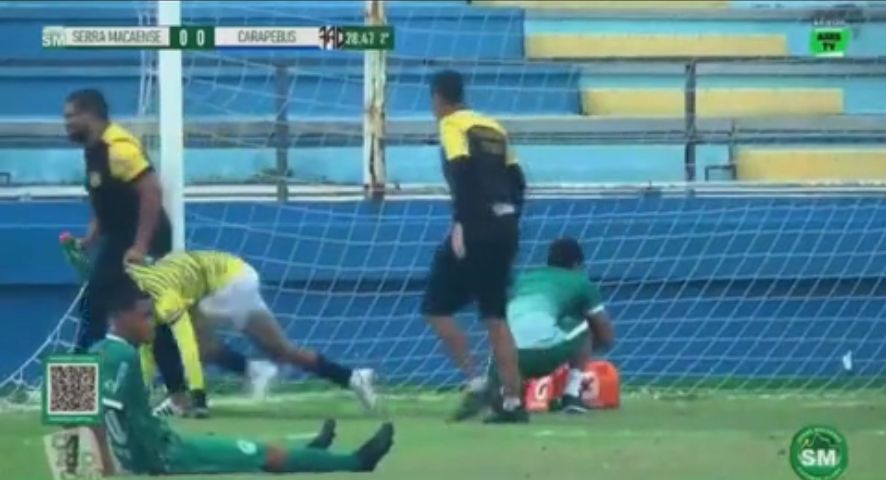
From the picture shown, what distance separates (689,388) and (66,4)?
7331 millimetres

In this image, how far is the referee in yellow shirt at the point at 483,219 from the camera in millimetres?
12562

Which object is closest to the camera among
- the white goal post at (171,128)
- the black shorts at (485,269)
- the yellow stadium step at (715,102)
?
the black shorts at (485,269)

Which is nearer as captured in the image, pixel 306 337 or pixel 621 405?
pixel 621 405

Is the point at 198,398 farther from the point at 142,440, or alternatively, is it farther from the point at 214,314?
the point at 142,440

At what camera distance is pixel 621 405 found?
1367 centimetres

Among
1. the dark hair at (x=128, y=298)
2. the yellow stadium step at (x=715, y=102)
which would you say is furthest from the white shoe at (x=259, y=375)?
the yellow stadium step at (x=715, y=102)

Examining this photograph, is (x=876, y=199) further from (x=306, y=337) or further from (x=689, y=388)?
(x=306, y=337)

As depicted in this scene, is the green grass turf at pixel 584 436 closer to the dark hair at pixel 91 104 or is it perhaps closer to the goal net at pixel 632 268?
the goal net at pixel 632 268

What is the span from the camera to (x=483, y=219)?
1261cm

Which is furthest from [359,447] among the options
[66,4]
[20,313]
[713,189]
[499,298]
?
[66,4]

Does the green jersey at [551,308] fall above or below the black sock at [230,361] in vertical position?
above

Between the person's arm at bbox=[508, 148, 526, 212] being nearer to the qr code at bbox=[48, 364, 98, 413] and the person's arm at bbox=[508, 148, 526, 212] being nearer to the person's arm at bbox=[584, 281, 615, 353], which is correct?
the person's arm at bbox=[584, 281, 615, 353]

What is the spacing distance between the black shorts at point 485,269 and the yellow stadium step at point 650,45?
6.81 m

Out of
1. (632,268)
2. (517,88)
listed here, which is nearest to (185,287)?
(632,268)
